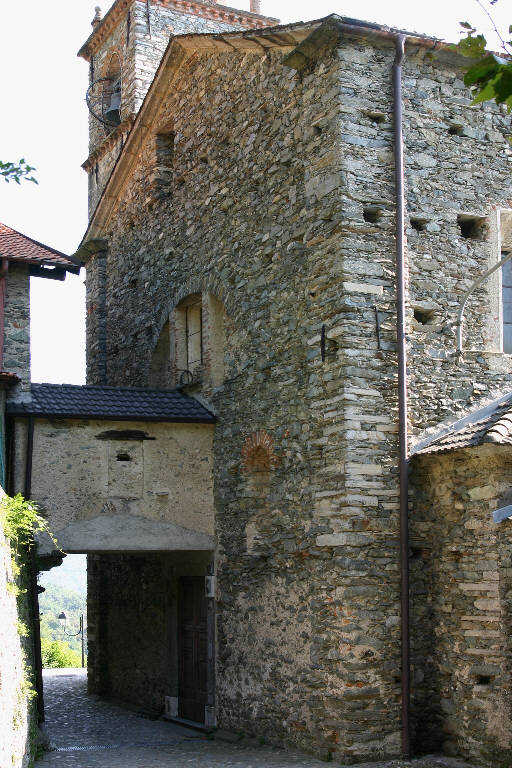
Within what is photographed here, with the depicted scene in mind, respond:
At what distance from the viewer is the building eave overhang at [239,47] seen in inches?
395

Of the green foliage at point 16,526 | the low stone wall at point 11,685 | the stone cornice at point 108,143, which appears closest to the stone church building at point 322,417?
the green foliage at point 16,526

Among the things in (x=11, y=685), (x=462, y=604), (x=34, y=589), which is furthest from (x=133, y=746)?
(x=462, y=604)

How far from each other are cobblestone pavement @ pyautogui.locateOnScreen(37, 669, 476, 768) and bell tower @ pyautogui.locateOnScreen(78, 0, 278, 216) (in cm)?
1018

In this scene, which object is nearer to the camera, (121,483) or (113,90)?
(121,483)

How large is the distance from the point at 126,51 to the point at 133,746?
13.0 metres

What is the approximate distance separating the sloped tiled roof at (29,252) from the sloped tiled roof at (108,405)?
5.06 ft

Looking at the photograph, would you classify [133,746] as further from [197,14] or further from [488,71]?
[197,14]

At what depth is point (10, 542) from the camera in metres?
8.91

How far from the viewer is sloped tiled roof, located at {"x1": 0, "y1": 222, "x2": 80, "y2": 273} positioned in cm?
1159

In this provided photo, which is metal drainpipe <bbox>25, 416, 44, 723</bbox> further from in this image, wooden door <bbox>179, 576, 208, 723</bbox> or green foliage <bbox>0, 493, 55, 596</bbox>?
wooden door <bbox>179, 576, 208, 723</bbox>

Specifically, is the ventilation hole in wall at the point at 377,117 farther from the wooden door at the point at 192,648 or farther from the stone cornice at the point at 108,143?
the stone cornice at the point at 108,143

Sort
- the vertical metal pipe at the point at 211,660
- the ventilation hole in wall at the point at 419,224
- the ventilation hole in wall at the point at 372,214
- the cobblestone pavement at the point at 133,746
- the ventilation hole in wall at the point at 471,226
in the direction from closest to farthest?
the cobblestone pavement at the point at 133,746
the ventilation hole in wall at the point at 372,214
the ventilation hole in wall at the point at 419,224
the ventilation hole in wall at the point at 471,226
the vertical metal pipe at the point at 211,660

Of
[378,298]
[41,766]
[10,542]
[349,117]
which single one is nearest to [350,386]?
[378,298]

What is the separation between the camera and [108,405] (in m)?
11.9
